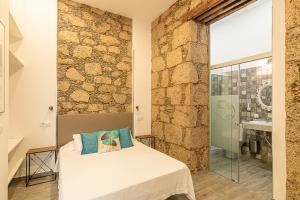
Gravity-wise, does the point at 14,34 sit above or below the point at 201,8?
below

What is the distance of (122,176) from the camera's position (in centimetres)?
186

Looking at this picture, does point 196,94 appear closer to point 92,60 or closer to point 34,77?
point 92,60

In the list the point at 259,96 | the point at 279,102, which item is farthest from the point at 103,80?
the point at 259,96

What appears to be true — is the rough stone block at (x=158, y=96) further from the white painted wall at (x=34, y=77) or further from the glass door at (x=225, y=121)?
the white painted wall at (x=34, y=77)

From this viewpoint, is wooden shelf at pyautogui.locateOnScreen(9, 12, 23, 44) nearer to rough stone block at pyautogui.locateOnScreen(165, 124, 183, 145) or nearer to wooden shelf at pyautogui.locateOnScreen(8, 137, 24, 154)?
wooden shelf at pyautogui.locateOnScreen(8, 137, 24, 154)

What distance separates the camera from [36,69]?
9.73ft

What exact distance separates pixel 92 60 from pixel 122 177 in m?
2.42

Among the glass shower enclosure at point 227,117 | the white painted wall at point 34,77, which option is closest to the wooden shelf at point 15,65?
the white painted wall at point 34,77

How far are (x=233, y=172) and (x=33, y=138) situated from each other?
3.53 metres

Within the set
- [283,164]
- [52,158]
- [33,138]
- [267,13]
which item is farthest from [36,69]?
[267,13]

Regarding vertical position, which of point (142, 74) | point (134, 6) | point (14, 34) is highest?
point (134, 6)

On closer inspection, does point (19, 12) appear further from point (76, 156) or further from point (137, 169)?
point (137, 169)

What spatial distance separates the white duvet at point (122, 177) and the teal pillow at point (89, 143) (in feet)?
0.38

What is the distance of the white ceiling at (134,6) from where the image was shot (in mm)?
3281
